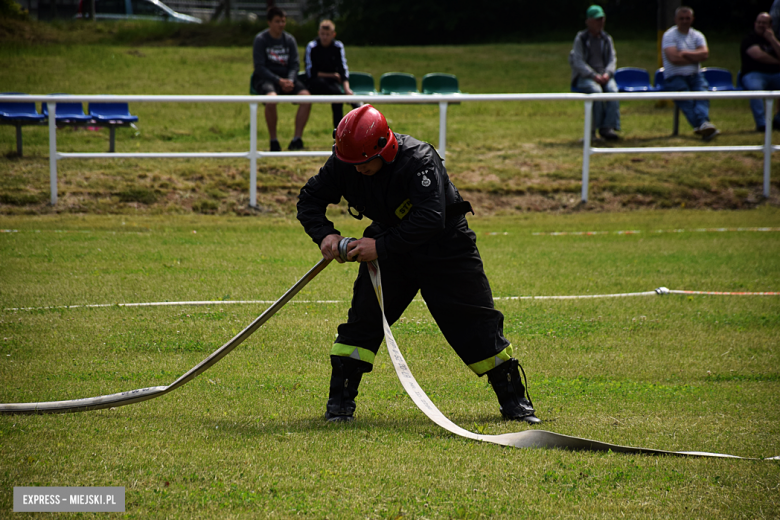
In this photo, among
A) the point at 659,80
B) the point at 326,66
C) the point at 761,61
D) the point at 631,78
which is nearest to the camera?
the point at 326,66

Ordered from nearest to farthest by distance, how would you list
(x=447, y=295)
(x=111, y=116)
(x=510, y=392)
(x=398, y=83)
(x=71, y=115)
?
1. (x=447, y=295)
2. (x=510, y=392)
3. (x=71, y=115)
4. (x=111, y=116)
5. (x=398, y=83)

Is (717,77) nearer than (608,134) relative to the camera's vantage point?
No

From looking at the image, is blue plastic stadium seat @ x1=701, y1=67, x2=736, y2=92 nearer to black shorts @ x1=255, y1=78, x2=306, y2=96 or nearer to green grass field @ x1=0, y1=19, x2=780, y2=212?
green grass field @ x1=0, y1=19, x2=780, y2=212

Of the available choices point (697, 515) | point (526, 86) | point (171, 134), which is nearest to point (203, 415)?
point (697, 515)

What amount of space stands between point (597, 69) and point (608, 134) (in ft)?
3.66

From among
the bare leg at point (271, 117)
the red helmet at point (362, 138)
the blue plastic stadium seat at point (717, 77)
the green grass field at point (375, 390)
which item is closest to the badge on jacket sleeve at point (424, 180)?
the red helmet at point (362, 138)

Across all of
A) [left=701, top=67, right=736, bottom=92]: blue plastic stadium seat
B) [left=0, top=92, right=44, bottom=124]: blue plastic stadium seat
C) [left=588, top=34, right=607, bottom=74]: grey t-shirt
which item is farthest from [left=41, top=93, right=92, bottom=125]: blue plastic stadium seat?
[left=701, top=67, right=736, bottom=92]: blue plastic stadium seat

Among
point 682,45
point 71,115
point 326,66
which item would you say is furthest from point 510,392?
point 682,45

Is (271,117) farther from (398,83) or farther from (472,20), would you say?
(472,20)

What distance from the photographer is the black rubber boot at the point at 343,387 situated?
4.30m

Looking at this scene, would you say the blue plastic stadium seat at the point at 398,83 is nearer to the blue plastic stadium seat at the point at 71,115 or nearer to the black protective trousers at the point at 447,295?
the blue plastic stadium seat at the point at 71,115

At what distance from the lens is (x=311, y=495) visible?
11.1 feet

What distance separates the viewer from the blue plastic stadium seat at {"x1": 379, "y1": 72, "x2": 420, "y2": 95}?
54.5ft

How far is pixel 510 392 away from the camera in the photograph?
441 cm
